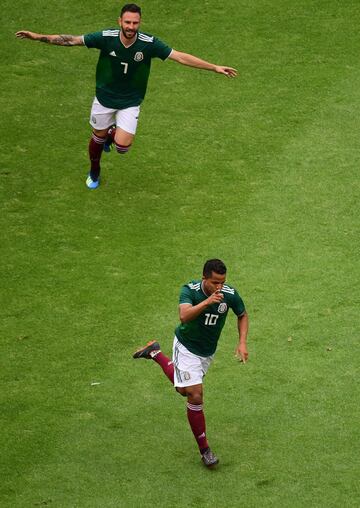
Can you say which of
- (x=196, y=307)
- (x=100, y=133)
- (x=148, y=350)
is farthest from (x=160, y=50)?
(x=196, y=307)

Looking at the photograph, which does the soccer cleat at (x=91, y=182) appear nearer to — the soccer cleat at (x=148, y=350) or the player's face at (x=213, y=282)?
the soccer cleat at (x=148, y=350)

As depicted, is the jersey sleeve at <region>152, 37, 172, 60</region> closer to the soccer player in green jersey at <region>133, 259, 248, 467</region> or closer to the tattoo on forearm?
the tattoo on forearm

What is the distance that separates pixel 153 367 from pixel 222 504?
2666 mm

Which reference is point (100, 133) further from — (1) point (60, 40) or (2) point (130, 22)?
(2) point (130, 22)

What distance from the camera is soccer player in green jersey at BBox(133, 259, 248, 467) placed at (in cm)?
1149

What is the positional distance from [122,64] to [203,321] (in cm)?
498

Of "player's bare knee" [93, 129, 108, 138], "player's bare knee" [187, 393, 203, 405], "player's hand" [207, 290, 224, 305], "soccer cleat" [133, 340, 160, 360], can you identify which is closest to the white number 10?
"player's hand" [207, 290, 224, 305]

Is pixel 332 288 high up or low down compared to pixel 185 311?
down

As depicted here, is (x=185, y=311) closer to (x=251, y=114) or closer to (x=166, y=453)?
(x=166, y=453)

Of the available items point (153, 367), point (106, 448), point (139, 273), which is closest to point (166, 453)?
point (106, 448)

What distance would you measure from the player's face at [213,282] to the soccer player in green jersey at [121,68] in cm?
372

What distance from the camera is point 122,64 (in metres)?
15.3

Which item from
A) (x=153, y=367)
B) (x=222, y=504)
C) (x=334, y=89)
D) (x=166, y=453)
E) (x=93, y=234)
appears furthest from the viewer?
(x=334, y=89)

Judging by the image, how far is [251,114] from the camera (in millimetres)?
18656
